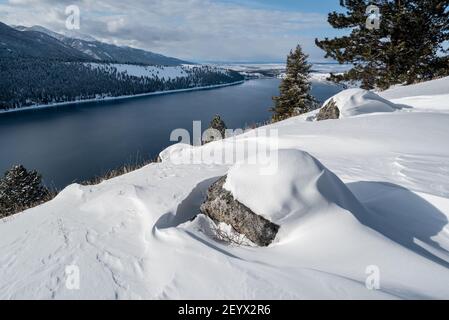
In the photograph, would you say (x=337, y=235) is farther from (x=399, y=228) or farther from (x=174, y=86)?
(x=174, y=86)

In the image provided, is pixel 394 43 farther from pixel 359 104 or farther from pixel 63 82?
pixel 63 82

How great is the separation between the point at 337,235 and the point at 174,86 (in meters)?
192

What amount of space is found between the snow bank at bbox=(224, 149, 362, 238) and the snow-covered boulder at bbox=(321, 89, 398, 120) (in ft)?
23.2

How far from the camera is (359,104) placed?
11.1 m

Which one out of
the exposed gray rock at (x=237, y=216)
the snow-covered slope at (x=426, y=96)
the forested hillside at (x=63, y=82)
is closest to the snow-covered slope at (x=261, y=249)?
the exposed gray rock at (x=237, y=216)

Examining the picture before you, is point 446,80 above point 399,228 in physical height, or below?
above

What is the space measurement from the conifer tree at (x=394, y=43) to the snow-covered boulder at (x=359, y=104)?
8187mm

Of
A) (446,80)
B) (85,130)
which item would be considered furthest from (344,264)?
(85,130)

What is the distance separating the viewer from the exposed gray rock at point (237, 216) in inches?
166

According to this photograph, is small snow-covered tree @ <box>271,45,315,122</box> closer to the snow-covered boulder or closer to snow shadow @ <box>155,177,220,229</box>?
the snow-covered boulder

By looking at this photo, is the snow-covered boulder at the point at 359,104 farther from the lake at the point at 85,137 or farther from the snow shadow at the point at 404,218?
the lake at the point at 85,137

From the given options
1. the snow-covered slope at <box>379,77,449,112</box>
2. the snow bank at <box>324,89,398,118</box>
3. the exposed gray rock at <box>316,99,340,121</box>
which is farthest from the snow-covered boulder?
the snow-covered slope at <box>379,77,449,112</box>
